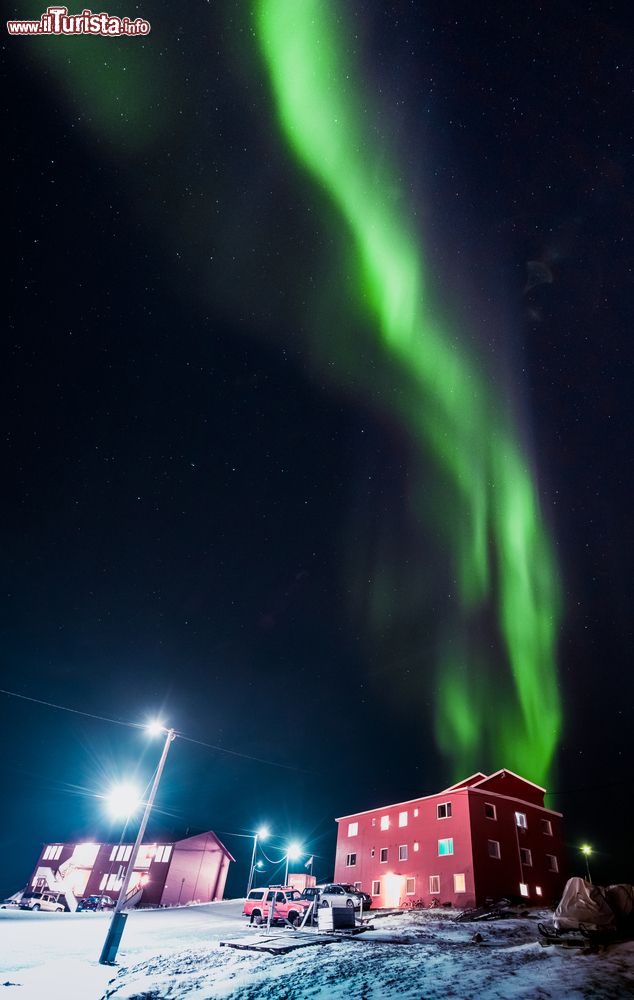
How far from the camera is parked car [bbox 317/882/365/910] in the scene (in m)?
32.2

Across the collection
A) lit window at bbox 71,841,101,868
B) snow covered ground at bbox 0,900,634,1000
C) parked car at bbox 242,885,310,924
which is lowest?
snow covered ground at bbox 0,900,634,1000

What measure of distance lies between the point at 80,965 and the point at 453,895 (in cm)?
3278

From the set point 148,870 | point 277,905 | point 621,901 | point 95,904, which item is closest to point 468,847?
point 277,905

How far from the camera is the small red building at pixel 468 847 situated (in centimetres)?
3900

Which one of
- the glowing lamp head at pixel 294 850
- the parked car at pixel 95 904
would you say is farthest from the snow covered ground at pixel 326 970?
the glowing lamp head at pixel 294 850

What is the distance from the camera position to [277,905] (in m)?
28.1

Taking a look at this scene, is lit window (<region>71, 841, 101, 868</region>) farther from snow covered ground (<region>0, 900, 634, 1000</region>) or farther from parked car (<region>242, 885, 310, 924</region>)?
snow covered ground (<region>0, 900, 634, 1000</region>)

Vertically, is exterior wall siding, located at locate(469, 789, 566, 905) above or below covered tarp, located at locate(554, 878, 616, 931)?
above

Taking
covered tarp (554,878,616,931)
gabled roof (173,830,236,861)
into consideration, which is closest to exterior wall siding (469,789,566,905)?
covered tarp (554,878,616,931)

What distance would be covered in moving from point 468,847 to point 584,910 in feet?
87.8

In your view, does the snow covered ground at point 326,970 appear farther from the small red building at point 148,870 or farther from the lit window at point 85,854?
the lit window at point 85,854

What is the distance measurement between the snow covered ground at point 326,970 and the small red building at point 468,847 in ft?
68.2

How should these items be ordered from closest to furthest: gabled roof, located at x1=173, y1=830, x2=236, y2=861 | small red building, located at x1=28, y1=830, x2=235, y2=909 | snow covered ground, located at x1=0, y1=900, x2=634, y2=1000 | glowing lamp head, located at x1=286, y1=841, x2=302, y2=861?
snow covered ground, located at x1=0, y1=900, x2=634, y2=1000, small red building, located at x1=28, y1=830, x2=235, y2=909, gabled roof, located at x1=173, y1=830, x2=236, y2=861, glowing lamp head, located at x1=286, y1=841, x2=302, y2=861

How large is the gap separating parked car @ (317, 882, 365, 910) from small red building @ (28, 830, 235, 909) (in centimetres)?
2654
